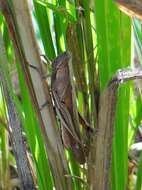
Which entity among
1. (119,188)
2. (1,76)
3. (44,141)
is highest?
(1,76)

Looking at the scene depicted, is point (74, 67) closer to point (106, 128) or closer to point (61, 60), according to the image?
point (61, 60)

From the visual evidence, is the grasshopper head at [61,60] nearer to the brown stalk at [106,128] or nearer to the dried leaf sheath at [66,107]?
the dried leaf sheath at [66,107]

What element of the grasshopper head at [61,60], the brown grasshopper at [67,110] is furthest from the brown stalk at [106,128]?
the grasshopper head at [61,60]

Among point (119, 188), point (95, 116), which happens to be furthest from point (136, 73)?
point (119, 188)

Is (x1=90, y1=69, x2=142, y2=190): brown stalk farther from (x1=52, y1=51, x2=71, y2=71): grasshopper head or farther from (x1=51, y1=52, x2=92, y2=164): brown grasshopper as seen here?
(x1=52, y1=51, x2=71, y2=71): grasshopper head

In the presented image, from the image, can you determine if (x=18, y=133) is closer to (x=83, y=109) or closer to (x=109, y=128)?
(x=83, y=109)

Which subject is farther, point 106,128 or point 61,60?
point 61,60

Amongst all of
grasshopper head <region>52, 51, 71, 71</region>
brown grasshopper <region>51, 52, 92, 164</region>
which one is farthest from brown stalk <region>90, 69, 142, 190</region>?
grasshopper head <region>52, 51, 71, 71</region>

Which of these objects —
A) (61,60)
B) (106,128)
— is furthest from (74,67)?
(106,128)
